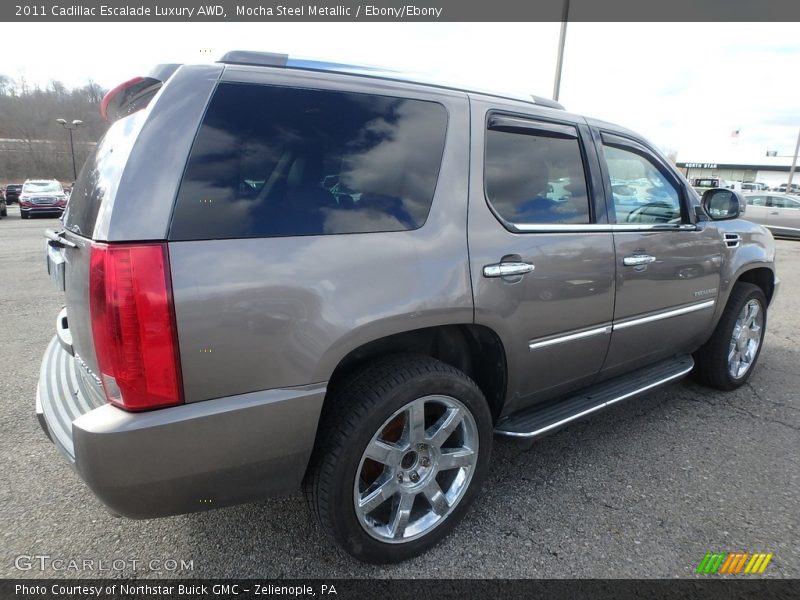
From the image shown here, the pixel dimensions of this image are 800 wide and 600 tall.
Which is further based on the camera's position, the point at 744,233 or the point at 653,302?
the point at 744,233

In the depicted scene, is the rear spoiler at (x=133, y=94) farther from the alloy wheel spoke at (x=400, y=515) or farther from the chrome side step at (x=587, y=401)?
the chrome side step at (x=587, y=401)

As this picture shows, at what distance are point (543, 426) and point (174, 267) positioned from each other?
1.85 m

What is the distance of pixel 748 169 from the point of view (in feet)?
221

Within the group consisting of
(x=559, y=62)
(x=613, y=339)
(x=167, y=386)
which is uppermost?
(x=559, y=62)

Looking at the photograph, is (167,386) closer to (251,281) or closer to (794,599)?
(251,281)

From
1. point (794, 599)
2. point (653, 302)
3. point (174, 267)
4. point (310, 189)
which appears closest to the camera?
point (174, 267)

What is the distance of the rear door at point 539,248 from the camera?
2.22 m

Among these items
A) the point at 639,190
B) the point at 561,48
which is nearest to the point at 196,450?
the point at 639,190

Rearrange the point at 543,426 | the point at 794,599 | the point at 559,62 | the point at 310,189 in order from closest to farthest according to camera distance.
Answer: the point at 310,189
the point at 794,599
the point at 543,426
the point at 559,62

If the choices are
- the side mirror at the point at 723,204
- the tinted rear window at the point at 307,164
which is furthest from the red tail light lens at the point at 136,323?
the side mirror at the point at 723,204

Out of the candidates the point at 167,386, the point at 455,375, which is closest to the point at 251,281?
the point at 167,386

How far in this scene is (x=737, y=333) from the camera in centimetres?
392

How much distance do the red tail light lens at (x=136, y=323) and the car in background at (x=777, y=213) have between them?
18.9m

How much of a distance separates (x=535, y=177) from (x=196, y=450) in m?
1.96
